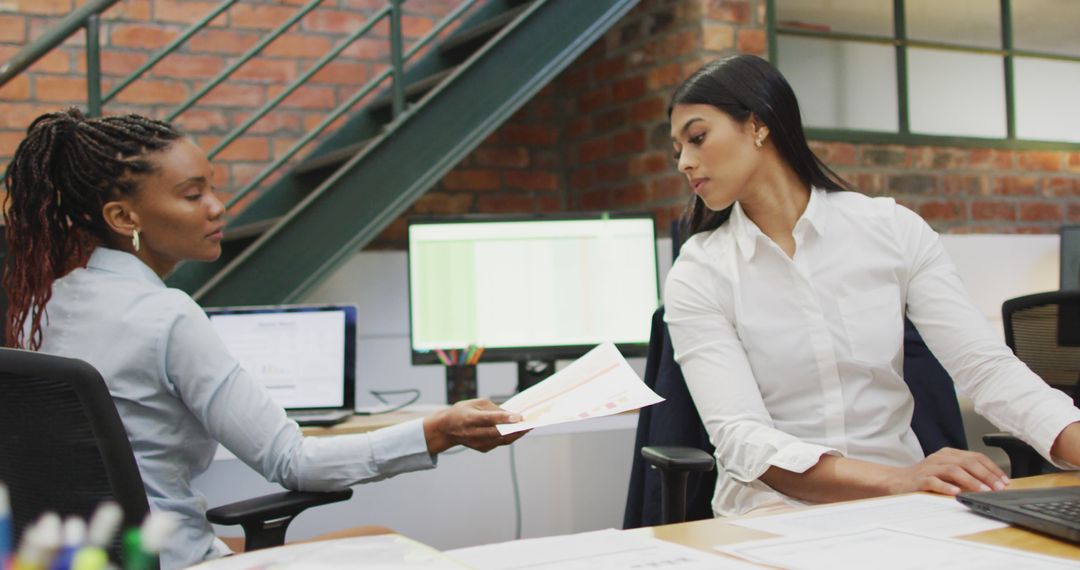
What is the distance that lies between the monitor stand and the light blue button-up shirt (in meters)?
1.12

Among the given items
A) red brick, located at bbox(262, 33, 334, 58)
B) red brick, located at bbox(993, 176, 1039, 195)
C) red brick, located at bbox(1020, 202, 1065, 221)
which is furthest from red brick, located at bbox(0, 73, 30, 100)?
red brick, located at bbox(1020, 202, 1065, 221)

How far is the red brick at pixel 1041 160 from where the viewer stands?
4027mm

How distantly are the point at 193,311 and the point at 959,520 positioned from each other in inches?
35.4

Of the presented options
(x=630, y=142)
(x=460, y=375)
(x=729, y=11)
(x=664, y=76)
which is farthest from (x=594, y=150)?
(x=460, y=375)

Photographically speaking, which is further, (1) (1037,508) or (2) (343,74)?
(2) (343,74)

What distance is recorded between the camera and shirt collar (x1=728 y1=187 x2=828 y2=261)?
4.96 feet

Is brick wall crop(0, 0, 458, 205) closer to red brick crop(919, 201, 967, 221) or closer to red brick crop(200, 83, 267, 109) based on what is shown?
red brick crop(200, 83, 267, 109)

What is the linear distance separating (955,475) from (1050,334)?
0.96 m

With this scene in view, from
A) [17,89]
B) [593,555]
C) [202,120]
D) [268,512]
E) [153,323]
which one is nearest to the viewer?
[593,555]

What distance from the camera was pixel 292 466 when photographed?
1.28m

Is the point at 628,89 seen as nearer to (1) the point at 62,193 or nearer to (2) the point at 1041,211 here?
(2) the point at 1041,211

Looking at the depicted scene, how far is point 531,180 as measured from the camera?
12.5 ft

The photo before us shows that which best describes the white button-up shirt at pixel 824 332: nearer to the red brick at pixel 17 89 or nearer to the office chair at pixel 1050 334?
the office chair at pixel 1050 334

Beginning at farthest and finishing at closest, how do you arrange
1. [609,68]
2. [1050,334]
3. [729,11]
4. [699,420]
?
[609,68] < [729,11] < [1050,334] < [699,420]
